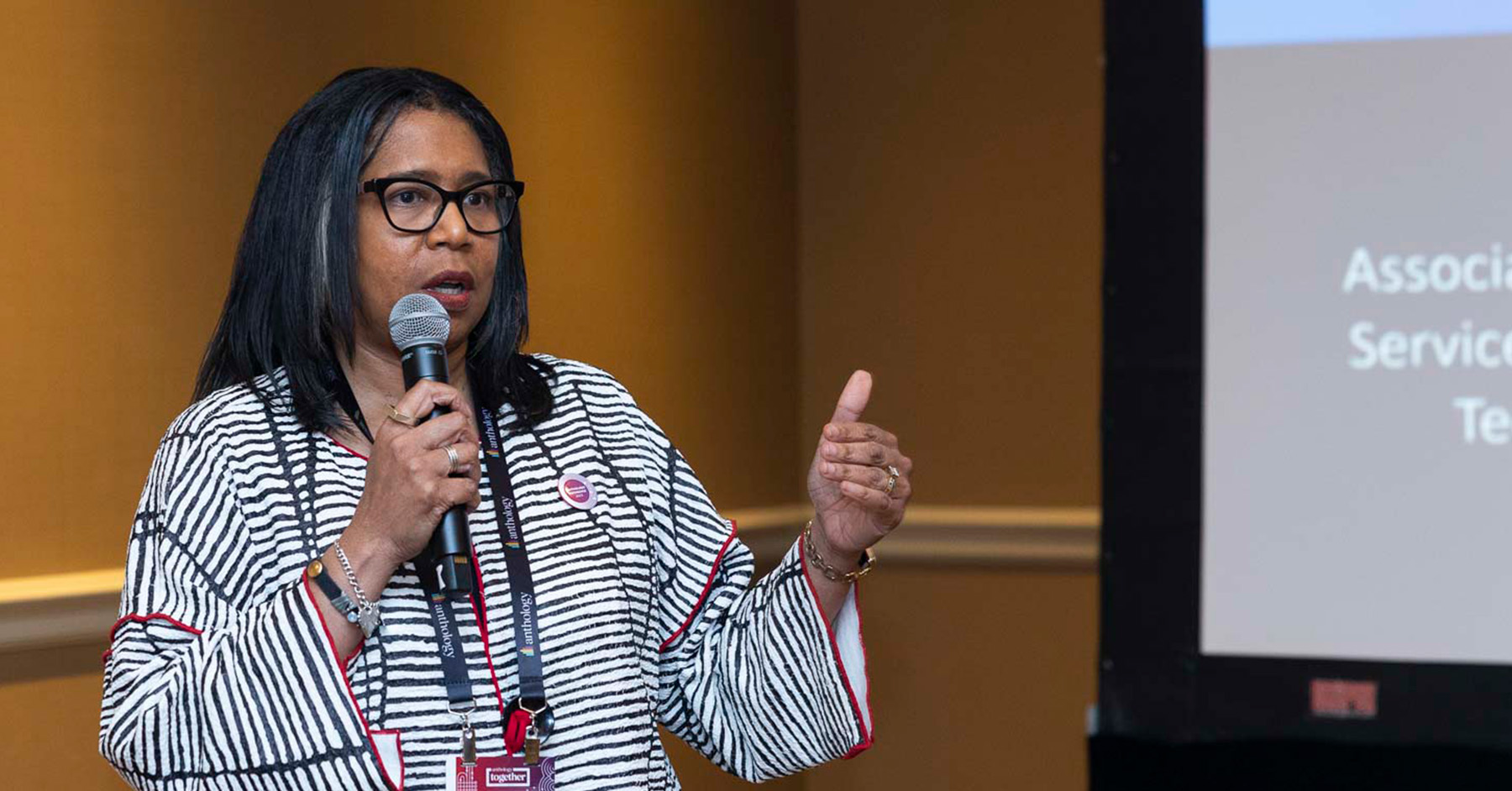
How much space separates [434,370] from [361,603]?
10.0 inches

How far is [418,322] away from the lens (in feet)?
5.75

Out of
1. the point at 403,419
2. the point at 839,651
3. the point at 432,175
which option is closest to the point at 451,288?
the point at 432,175

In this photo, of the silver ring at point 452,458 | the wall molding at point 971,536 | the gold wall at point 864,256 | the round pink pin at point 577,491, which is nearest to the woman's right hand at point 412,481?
the silver ring at point 452,458

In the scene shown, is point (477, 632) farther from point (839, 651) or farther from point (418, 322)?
point (839, 651)

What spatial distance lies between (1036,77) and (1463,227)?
2.68 metres

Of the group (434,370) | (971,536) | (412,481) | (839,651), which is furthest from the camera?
(971,536)

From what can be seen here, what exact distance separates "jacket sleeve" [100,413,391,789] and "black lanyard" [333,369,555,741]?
0.12 meters

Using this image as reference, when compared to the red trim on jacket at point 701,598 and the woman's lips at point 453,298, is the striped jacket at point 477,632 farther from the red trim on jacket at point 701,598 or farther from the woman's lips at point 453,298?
the woman's lips at point 453,298

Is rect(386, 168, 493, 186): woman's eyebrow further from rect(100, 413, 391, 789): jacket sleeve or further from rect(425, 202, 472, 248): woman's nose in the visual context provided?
rect(100, 413, 391, 789): jacket sleeve

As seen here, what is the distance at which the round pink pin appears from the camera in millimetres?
1906

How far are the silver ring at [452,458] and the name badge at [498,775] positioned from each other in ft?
1.07

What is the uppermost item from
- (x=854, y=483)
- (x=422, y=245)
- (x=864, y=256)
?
(x=864, y=256)

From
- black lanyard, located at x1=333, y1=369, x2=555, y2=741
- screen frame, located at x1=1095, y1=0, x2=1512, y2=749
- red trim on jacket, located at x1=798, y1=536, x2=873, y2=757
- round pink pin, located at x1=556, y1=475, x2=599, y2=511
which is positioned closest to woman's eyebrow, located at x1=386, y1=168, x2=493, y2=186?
black lanyard, located at x1=333, y1=369, x2=555, y2=741

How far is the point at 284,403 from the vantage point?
184 centimetres
